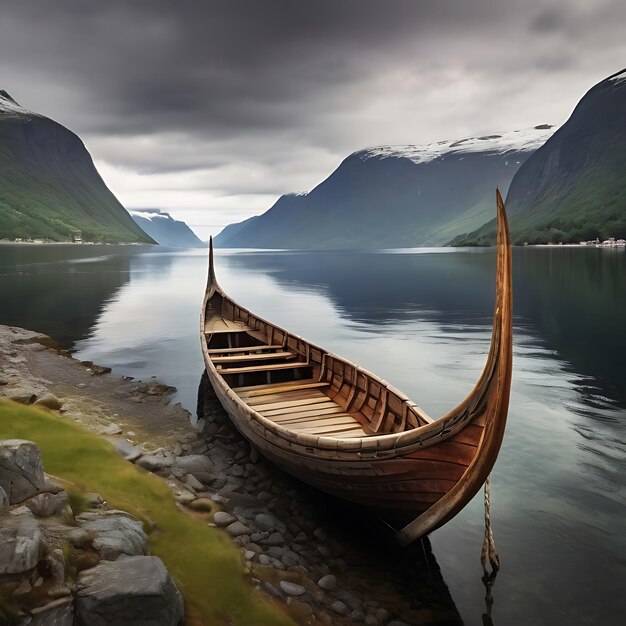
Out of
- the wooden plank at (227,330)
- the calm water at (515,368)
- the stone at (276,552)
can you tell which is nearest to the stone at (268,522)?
the stone at (276,552)

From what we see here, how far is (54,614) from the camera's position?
5.13 metres

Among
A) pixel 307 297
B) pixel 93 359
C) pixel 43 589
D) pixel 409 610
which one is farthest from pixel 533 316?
pixel 43 589

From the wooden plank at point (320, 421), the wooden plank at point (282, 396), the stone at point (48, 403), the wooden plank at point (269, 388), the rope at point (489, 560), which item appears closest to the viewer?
the rope at point (489, 560)

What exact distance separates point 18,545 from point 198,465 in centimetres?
575

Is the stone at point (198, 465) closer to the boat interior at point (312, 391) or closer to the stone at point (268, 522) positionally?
the boat interior at point (312, 391)

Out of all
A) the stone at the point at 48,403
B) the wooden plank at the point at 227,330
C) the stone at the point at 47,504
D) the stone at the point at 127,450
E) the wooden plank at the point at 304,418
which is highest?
the wooden plank at the point at 227,330

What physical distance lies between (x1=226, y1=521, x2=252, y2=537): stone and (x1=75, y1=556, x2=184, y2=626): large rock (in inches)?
95.5

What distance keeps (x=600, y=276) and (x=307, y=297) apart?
110 ft

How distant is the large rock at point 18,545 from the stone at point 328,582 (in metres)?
3.99

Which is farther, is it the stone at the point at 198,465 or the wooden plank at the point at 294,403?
the wooden plank at the point at 294,403

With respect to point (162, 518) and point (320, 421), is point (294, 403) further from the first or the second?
point (162, 518)

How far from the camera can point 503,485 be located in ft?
36.8

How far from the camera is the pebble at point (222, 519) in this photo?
875cm

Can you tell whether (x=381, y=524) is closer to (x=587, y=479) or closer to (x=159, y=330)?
(x=587, y=479)
